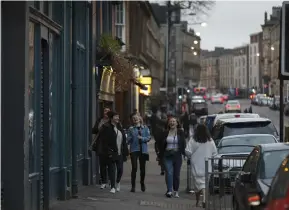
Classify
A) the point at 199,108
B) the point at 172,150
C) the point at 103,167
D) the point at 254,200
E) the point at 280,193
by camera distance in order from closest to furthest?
the point at 280,193, the point at 254,200, the point at 172,150, the point at 103,167, the point at 199,108

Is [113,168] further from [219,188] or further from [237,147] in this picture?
[219,188]

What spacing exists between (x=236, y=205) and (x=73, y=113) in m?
6.08

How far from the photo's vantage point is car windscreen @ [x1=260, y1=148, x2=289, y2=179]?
10102 mm

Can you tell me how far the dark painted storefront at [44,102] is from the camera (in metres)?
11.0

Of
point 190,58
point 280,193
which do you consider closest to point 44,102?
point 280,193

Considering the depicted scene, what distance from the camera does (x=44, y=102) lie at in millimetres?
12992

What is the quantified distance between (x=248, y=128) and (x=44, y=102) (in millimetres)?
9814

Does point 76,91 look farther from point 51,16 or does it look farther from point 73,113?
point 51,16

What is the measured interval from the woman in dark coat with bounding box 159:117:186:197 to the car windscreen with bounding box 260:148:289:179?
227 inches

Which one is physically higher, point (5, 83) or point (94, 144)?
point (5, 83)

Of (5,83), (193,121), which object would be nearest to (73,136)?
(5,83)

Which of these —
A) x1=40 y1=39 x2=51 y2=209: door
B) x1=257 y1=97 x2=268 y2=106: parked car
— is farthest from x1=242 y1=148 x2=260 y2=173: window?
x1=257 y1=97 x2=268 y2=106: parked car

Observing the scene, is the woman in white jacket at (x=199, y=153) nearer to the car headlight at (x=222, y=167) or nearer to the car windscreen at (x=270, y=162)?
the car headlight at (x=222, y=167)

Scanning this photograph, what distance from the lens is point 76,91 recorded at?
1684cm
